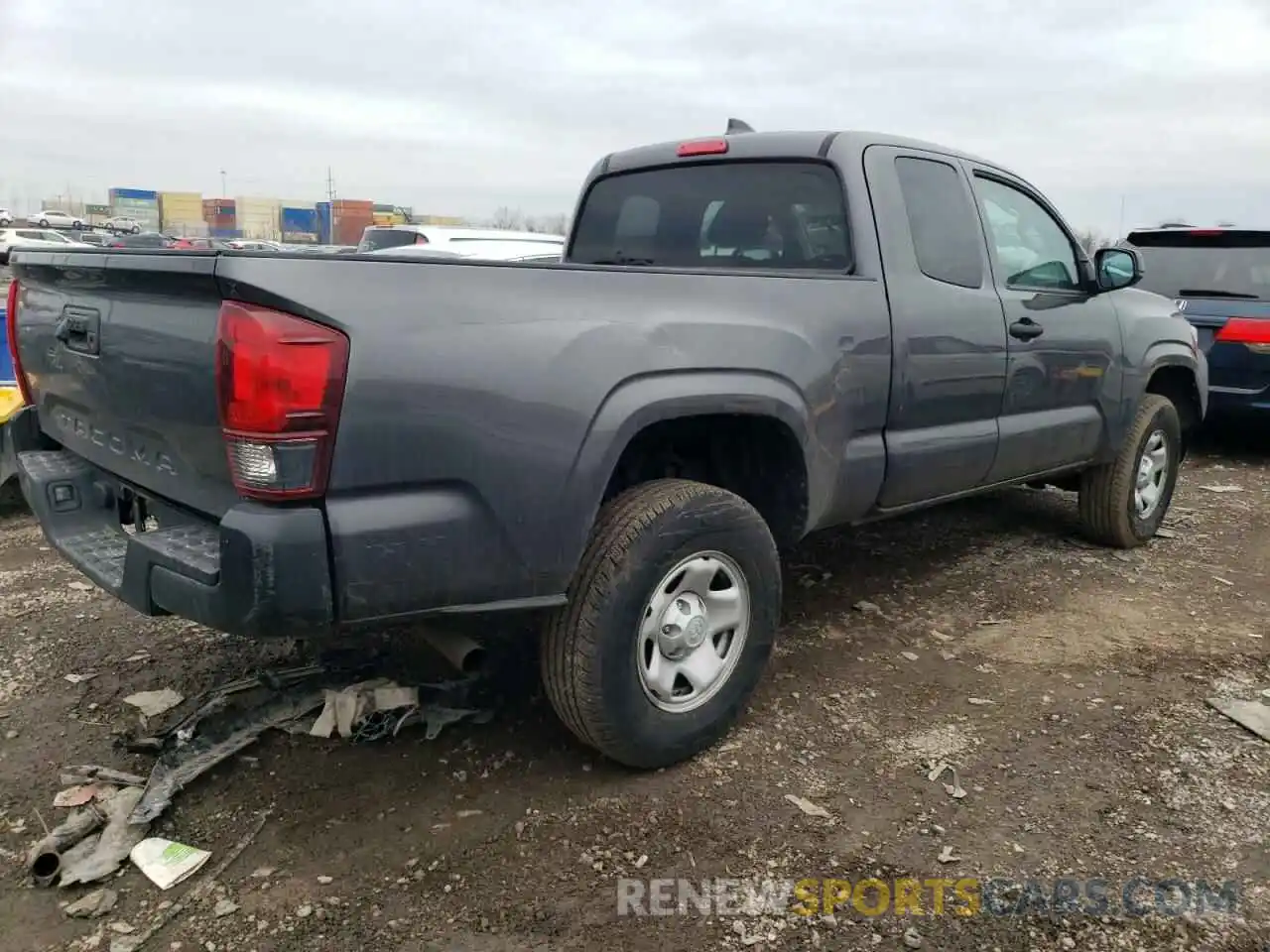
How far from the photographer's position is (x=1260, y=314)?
7.18 metres

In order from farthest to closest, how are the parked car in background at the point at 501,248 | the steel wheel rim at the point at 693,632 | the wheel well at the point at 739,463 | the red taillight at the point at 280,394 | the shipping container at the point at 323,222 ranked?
the shipping container at the point at 323,222 < the parked car in background at the point at 501,248 < the wheel well at the point at 739,463 < the steel wheel rim at the point at 693,632 < the red taillight at the point at 280,394

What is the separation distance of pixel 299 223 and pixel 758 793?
6667 cm

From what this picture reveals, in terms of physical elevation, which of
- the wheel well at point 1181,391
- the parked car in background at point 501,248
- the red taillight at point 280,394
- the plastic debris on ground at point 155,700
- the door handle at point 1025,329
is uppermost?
the parked car in background at point 501,248

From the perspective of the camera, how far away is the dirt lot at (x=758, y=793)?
227cm

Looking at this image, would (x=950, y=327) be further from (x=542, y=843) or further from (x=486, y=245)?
(x=486, y=245)

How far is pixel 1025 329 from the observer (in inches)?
159

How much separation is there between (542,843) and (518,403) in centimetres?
115

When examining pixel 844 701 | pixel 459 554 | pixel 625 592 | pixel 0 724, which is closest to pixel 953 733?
pixel 844 701

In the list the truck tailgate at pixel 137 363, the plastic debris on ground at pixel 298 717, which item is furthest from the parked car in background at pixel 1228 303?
the truck tailgate at pixel 137 363

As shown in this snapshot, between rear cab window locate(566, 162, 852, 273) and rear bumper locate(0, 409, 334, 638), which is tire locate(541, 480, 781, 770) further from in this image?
rear cab window locate(566, 162, 852, 273)

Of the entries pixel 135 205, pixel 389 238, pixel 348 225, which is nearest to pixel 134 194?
pixel 135 205

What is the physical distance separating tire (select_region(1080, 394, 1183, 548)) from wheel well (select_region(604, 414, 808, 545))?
257cm

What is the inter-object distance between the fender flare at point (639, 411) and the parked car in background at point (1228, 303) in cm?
542

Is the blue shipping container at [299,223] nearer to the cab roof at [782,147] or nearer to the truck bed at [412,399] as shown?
the cab roof at [782,147]
